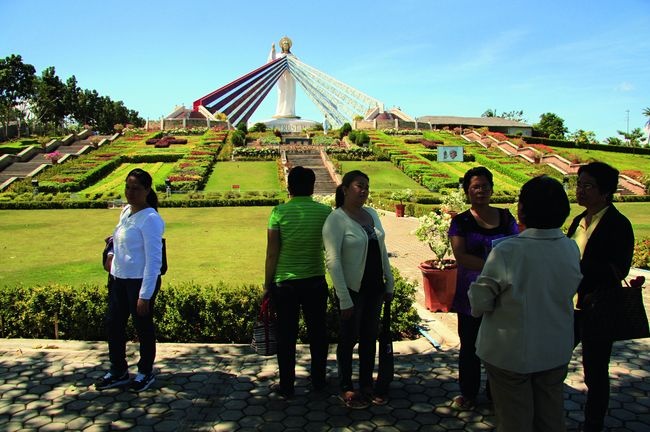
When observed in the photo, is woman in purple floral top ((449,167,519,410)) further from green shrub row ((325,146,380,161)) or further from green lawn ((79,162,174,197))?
green shrub row ((325,146,380,161))

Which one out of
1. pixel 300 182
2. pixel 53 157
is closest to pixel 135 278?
pixel 300 182

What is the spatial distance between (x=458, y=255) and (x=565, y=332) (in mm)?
1096

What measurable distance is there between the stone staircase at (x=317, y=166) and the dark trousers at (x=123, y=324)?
815 inches

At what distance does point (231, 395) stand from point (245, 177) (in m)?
24.5

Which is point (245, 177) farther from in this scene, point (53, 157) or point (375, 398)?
point (375, 398)

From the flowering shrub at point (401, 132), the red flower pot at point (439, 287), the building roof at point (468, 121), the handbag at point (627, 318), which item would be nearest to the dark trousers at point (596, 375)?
the handbag at point (627, 318)

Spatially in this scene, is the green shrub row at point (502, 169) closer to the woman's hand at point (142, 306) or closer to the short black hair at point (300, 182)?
the short black hair at point (300, 182)

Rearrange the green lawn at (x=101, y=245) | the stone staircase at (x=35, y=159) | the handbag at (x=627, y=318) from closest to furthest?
the handbag at (x=627, y=318) → the green lawn at (x=101, y=245) → the stone staircase at (x=35, y=159)

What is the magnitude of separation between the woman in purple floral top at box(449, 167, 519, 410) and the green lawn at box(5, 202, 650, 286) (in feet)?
14.6

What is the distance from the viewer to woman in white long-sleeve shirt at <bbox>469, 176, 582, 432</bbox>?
2.44 meters

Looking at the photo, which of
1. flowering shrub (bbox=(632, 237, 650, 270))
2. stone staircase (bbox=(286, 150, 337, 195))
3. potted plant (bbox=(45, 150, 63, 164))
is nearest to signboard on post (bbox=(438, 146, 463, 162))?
stone staircase (bbox=(286, 150, 337, 195))

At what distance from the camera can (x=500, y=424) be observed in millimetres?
2545

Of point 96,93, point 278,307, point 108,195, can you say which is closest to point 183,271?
point 278,307

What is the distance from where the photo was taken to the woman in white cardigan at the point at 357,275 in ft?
11.7
